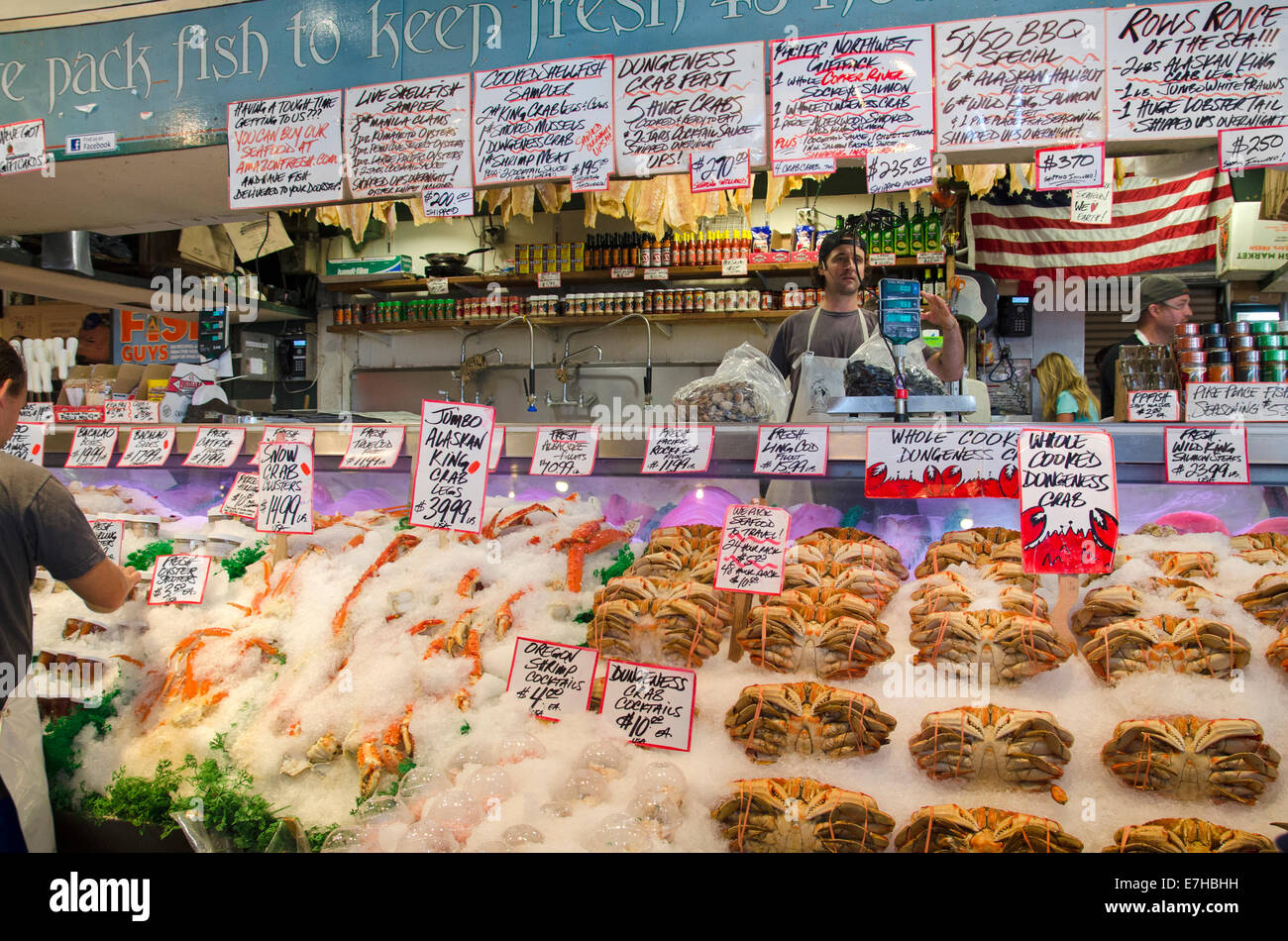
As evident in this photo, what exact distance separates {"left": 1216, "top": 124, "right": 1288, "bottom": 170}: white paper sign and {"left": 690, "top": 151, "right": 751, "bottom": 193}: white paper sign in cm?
107

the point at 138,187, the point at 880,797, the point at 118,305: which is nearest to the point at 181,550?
the point at 138,187

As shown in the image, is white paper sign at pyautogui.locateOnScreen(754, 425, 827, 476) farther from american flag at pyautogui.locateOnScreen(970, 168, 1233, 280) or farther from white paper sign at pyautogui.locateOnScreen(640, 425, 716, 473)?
american flag at pyautogui.locateOnScreen(970, 168, 1233, 280)

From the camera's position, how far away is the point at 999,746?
1405 millimetres

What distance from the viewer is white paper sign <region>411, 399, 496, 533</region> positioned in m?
1.74

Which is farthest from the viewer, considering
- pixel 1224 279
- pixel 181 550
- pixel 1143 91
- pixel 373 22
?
pixel 1224 279

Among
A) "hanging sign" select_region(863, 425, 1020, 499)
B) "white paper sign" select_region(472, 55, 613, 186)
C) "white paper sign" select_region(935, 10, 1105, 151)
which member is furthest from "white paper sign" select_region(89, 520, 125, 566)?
"white paper sign" select_region(935, 10, 1105, 151)

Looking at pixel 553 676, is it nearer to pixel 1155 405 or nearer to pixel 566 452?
pixel 566 452

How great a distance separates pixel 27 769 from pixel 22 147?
6.55 ft

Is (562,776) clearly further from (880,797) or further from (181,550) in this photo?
(181,550)

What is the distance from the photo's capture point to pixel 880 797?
1441 mm

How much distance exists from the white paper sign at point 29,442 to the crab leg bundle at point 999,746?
2632 mm

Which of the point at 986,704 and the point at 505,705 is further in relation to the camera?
the point at 505,705
